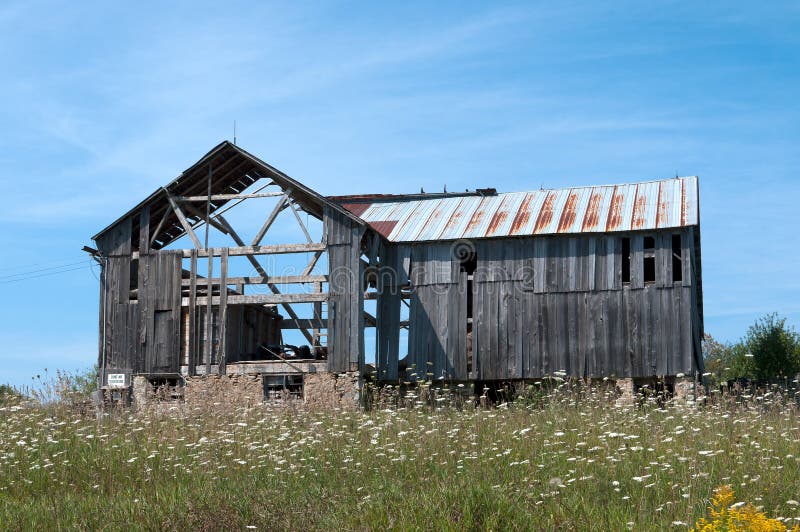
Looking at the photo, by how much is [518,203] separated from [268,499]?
19.1 meters

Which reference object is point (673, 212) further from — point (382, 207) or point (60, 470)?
point (60, 470)

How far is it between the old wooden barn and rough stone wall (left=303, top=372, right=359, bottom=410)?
41mm

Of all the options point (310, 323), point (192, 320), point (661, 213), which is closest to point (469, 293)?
point (310, 323)

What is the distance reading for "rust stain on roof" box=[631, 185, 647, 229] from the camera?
2502cm

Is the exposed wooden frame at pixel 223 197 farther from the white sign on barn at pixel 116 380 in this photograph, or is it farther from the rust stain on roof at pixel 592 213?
the rust stain on roof at pixel 592 213

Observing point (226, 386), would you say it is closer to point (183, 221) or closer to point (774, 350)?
point (183, 221)

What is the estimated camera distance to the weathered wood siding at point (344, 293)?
79.9ft

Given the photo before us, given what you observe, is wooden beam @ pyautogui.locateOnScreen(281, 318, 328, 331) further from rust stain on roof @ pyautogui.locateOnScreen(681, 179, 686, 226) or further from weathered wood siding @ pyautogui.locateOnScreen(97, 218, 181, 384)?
rust stain on roof @ pyautogui.locateOnScreen(681, 179, 686, 226)

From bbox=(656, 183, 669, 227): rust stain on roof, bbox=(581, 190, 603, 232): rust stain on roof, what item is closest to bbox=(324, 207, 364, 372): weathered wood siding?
bbox=(581, 190, 603, 232): rust stain on roof

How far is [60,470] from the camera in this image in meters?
13.6

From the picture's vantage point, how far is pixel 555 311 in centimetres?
2536

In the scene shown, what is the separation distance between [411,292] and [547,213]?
4.71 metres

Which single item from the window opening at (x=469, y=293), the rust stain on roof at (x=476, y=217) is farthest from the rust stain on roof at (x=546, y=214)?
the window opening at (x=469, y=293)

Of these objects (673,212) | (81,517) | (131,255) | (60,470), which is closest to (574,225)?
(673,212)
